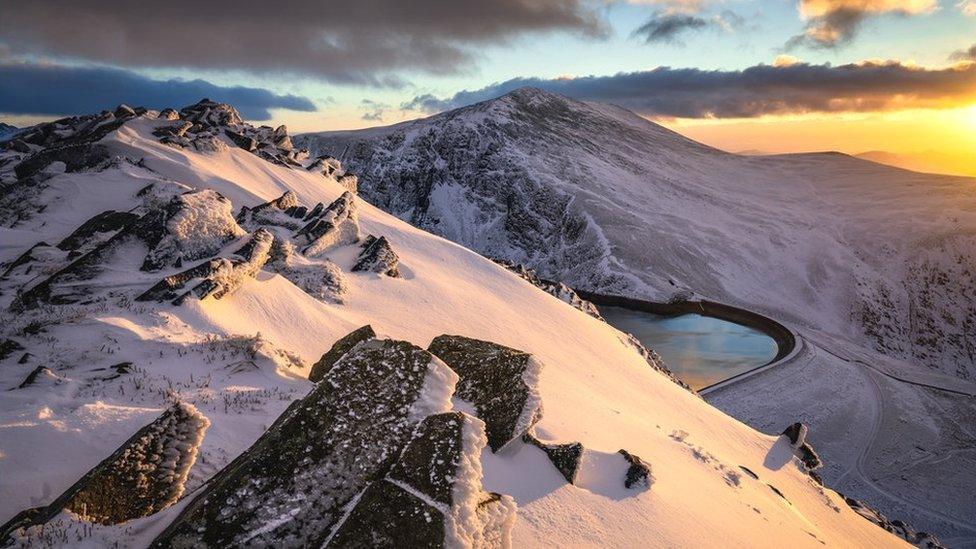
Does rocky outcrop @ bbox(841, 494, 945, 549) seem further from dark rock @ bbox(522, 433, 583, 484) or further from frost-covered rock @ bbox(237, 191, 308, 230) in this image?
frost-covered rock @ bbox(237, 191, 308, 230)

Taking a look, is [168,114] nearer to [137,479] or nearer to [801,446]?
[137,479]

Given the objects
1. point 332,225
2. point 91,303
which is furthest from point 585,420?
point 332,225

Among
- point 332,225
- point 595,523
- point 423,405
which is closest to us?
point 423,405

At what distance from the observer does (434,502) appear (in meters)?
4.54

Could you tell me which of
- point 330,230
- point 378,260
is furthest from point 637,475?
point 330,230

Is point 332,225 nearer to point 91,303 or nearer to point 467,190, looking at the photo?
point 91,303

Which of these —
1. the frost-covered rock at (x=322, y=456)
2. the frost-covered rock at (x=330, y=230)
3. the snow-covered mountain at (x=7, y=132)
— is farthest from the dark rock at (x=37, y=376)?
the snow-covered mountain at (x=7, y=132)

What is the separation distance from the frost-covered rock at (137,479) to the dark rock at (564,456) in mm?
4914

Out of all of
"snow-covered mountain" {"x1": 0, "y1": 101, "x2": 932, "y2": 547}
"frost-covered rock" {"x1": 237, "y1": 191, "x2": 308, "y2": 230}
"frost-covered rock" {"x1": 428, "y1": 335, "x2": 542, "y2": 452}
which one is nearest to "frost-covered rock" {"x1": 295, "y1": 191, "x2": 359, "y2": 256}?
"snow-covered mountain" {"x1": 0, "y1": 101, "x2": 932, "y2": 547}

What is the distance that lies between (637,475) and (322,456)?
6.49 m

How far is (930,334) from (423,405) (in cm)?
8283

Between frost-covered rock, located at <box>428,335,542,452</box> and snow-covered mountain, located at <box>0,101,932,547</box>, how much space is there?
0.12ft

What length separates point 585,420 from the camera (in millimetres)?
11977

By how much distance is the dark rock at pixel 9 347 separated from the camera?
29.9 feet
